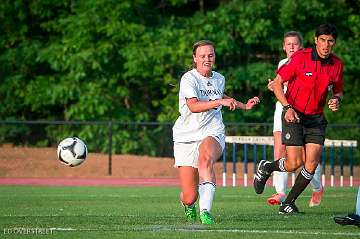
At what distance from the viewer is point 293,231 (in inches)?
426

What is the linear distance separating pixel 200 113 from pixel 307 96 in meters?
1.57

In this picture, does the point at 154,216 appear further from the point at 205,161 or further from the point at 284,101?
the point at 284,101

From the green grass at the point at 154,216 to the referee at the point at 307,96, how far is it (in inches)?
28.8

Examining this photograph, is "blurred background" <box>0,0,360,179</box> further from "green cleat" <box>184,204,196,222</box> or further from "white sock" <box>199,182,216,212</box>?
"white sock" <box>199,182,216,212</box>

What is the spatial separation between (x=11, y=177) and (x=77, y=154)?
42.2 feet

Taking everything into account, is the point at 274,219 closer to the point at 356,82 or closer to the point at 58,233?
the point at 58,233

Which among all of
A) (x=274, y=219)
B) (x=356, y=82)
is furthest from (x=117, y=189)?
(x=356, y=82)

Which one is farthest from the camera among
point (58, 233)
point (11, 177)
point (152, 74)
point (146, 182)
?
point (152, 74)

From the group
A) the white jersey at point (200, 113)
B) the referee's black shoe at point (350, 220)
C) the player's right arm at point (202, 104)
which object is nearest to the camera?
the referee's black shoe at point (350, 220)

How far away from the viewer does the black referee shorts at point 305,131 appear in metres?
13.3

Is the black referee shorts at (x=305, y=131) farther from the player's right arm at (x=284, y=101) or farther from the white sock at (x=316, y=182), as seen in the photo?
the white sock at (x=316, y=182)

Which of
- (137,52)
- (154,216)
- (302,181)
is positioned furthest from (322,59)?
(137,52)

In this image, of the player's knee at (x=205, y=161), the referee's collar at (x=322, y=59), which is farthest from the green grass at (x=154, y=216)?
the referee's collar at (x=322, y=59)

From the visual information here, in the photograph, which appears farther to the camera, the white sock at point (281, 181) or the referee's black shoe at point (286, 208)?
the white sock at point (281, 181)
